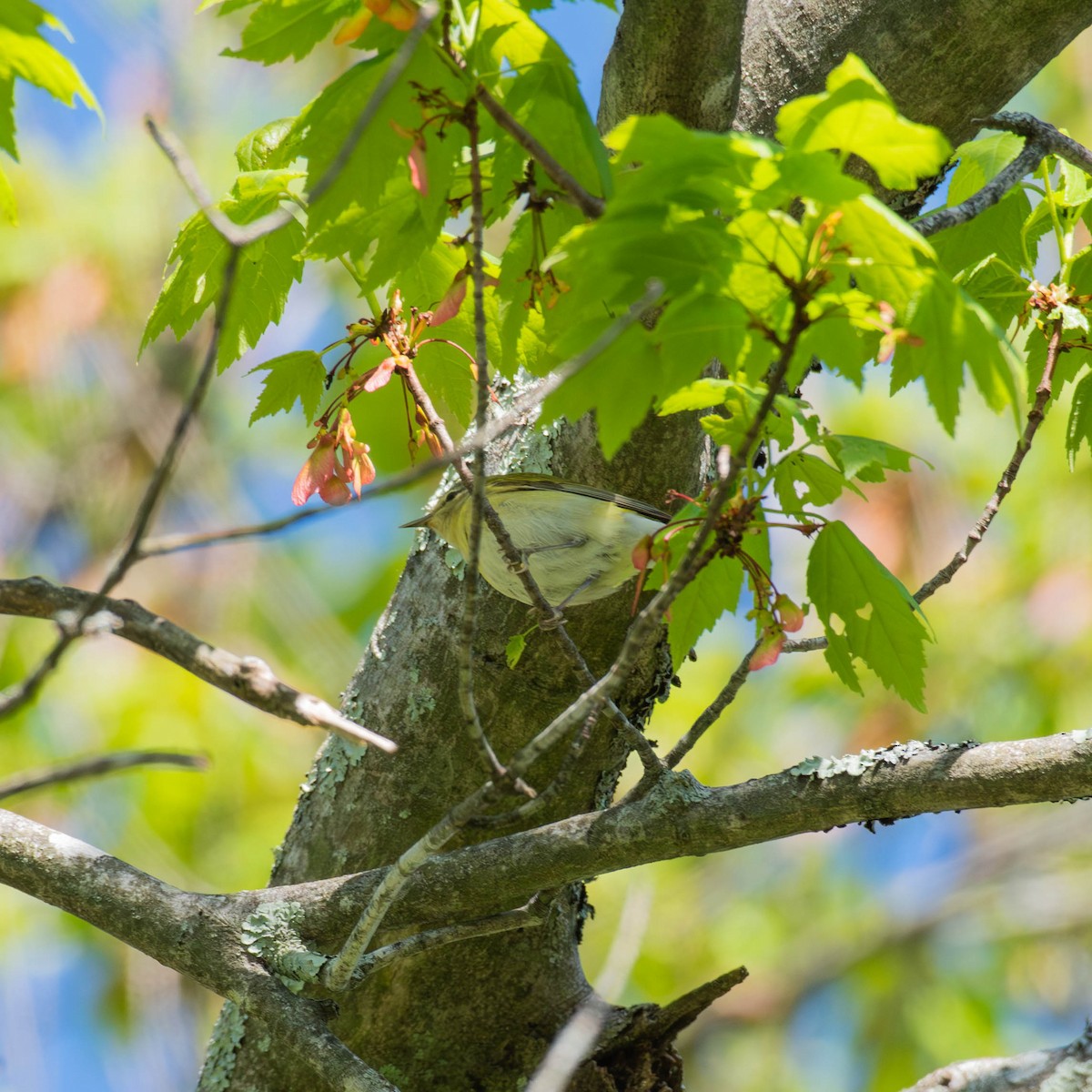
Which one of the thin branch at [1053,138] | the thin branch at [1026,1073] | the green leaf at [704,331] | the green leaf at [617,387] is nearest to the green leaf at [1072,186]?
the thin branch at [1053,138]

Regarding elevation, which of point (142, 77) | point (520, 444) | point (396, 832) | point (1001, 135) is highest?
point (142, 77)

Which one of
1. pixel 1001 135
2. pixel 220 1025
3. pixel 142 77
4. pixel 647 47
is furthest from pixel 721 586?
pixel 142 77

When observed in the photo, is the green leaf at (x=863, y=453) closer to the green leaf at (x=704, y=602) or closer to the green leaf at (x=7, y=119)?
the green leaf at (x=704, y=602)

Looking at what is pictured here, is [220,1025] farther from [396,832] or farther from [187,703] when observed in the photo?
[187,703]

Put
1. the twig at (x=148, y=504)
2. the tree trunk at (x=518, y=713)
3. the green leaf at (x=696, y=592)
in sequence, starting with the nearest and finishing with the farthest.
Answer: the twig at (x=148, y=504) → the green leaf at (x=696, y=592) → the tree trunk at (x=518, y=713)

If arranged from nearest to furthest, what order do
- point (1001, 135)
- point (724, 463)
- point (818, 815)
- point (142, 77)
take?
point (724, 463) < point (818, 815) < point (1001, 135) < point (142, 77)

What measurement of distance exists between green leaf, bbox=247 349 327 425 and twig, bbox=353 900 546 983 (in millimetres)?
991

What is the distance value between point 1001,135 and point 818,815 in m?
1.46

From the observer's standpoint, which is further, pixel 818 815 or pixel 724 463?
pixel 818 815

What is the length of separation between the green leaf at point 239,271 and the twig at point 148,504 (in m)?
0.72

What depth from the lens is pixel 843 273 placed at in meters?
1.35

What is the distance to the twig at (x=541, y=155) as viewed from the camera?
4.38 ft

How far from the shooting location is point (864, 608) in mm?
1761

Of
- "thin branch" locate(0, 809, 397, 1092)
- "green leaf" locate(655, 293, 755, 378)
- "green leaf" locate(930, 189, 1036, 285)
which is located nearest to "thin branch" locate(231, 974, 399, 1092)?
"thin branch" locate(0, 809, 397, 1092)
